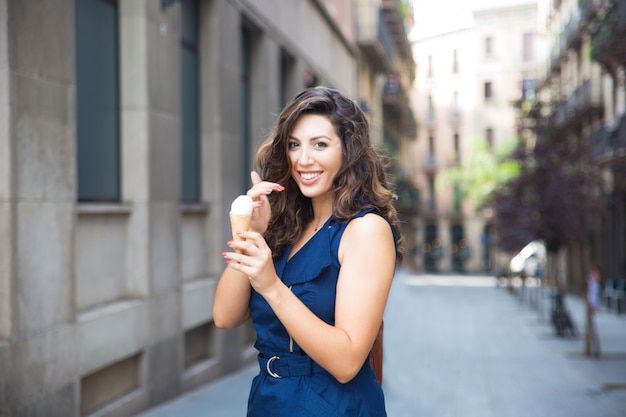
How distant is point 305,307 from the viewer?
2.41 metres

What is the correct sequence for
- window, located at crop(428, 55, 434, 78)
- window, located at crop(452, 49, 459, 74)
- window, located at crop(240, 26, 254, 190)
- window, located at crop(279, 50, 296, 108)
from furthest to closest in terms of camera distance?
window, located at crop(428, 55, 434, 78) < window, located at crop(452, 49, 459, 74) < window, located at crop(279, 50, 296, 108) < window, located at crop(240, 26, 254, 190)

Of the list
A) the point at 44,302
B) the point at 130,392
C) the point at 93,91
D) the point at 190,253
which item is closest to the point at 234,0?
the point at 190,253

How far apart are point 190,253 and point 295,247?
8.43m

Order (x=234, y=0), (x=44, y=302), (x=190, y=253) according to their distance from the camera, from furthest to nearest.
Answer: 1. (x=234, y=0)
2. (x=190, y=253)
3. (x=44, y=302)

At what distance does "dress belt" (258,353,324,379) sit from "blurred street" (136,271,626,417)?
645 centimetres

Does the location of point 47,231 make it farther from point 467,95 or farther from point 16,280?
point 467,95

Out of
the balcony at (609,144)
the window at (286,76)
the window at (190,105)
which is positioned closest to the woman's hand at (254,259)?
the window at (190,105)

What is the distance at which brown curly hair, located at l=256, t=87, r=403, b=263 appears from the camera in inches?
106

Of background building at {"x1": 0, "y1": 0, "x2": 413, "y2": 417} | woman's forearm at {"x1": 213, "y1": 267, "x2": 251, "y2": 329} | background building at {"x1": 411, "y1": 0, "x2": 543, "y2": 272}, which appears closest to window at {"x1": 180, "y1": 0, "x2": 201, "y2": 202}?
background building at {"x1": 0, "y1": 0, "x2": 413, "y2": 417}

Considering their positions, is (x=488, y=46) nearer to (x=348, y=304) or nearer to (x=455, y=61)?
(x=455, y=61)

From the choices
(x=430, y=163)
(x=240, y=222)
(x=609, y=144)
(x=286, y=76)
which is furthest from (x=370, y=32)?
(x=430, y=163)

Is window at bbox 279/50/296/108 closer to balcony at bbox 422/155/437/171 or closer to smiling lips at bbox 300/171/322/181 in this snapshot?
smiling lips at bbox 300/171/322/181

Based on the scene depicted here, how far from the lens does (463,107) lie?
66.6m

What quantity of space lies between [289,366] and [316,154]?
668 mm
